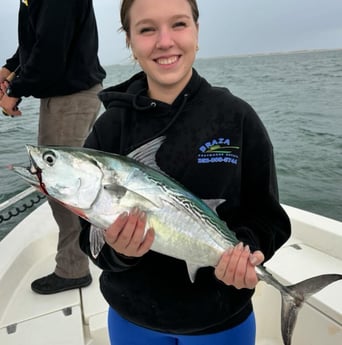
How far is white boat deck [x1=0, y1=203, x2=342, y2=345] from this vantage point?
263 cm

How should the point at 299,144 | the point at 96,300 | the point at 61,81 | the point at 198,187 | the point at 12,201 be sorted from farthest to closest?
1. the point at 299,144
2. the point at 12,201
3. the point at 96,300
4. the point at 61,81
5. the point at 198,187

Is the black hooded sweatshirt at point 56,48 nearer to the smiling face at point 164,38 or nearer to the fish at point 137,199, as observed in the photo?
the smiling face at point 164,38

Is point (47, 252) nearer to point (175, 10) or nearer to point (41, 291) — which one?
point (41, 291)

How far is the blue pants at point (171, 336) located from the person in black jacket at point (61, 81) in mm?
1464

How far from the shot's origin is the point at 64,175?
145cm

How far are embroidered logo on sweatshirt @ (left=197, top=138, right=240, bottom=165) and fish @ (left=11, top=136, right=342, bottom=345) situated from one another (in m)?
0.21

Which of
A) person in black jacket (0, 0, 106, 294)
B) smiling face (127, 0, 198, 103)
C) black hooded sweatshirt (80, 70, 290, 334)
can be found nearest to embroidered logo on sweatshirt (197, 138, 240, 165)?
black hooded sweatshirt (80, 70, 290, 334)

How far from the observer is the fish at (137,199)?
1.43 m

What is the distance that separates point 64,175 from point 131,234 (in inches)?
12.8

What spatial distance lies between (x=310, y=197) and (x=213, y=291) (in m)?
7.32

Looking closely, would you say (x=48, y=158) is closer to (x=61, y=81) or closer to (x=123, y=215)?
(x=123, y=215)

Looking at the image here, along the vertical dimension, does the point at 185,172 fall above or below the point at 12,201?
above

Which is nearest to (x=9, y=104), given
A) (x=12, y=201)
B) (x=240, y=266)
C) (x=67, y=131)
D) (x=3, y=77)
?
(x=3, y=77)

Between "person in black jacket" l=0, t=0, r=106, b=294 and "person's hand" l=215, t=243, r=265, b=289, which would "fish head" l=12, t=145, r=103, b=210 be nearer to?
"person's hand" l=215, t=243, r=265, b=289
